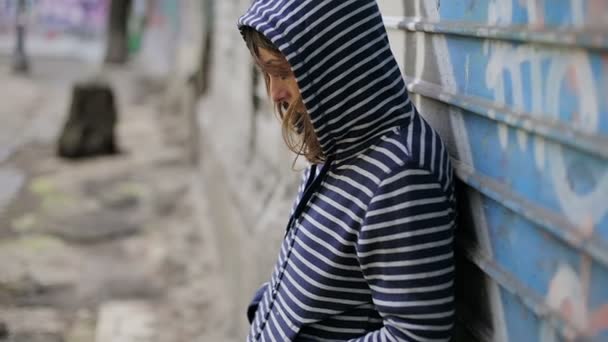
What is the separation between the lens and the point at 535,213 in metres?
1.42

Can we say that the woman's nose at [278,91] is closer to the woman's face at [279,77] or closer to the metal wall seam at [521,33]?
the woman's face at [279,77]

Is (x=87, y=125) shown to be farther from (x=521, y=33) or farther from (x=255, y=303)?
(x=521, y=33)

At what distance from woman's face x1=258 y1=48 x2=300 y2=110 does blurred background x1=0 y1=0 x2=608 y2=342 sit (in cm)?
38

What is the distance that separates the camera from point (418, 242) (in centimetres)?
150

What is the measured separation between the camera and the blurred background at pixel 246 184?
4.29 ft

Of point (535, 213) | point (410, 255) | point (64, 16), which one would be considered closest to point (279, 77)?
point (410, 255)

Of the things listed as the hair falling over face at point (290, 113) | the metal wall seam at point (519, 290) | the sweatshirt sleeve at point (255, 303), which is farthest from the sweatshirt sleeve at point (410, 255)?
the sweatshirt sleeve at point (255, 303)

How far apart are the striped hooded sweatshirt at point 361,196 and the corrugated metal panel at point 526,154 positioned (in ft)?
0.40

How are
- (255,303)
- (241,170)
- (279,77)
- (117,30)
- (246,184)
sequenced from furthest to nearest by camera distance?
(117,30), (241,170), (246,184), (255,303), (279,77)

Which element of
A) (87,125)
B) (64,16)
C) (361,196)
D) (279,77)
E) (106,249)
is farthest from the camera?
(64,16)

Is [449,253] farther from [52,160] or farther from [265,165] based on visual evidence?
[52,160]

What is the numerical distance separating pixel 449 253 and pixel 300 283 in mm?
350

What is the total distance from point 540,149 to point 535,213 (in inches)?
4.5

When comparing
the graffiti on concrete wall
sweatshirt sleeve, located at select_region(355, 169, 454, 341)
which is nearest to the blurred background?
sweatshirt sleeve, located at select_region(355, 169, 454, 341)
